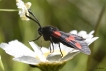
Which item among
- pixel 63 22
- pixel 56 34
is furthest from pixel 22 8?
pixel 63 22

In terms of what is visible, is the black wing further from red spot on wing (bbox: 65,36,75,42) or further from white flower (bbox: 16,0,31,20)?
white flower (bbox: 16,0,31,20)

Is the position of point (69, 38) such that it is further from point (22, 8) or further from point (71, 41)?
point (22, 8)

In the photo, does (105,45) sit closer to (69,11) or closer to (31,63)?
(69,11)

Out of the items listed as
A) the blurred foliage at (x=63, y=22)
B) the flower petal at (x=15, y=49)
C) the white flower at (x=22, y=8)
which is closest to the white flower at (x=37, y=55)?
the flower petal at (x=15, y=49)

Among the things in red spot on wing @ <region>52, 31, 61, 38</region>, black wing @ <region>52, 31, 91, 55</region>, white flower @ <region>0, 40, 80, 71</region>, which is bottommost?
white flower @ <region>0, 40, 80, 71</region>

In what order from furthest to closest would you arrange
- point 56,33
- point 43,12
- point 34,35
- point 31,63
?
1. point 43,12
2. point 34,35
3. point 56,33
4. point 31,63

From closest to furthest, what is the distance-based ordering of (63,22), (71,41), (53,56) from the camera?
(53,56)
(71,41)
(63,22)

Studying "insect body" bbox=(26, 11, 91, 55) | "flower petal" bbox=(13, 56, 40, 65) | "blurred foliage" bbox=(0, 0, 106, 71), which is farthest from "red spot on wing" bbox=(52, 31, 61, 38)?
"blurred foliage" bbox=(0, 0, 106, 71)

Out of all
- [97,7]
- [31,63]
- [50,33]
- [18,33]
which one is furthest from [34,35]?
[31,63]
